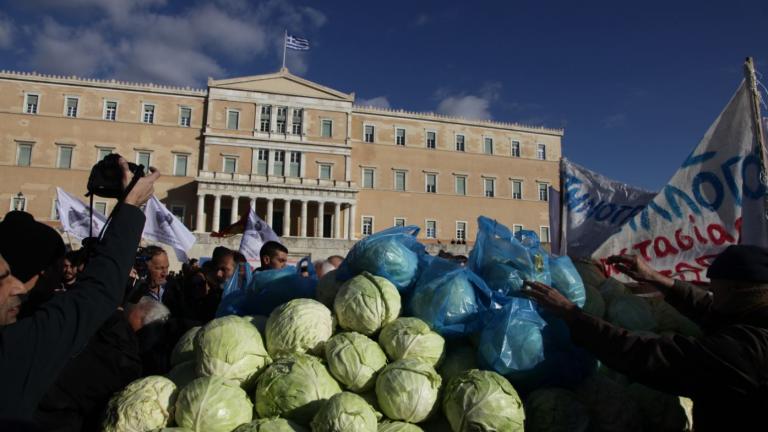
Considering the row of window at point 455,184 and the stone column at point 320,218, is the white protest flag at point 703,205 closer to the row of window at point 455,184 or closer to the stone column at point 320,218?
the stone column at point 320,218

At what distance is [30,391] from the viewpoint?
4.95 ft

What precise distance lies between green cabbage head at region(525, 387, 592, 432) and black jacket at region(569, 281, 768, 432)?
45cm

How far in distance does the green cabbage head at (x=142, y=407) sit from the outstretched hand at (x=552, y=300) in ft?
6.20

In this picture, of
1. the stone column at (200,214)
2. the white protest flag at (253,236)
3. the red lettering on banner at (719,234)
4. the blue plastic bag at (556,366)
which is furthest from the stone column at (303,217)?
the blue plastic bag at (556,366)

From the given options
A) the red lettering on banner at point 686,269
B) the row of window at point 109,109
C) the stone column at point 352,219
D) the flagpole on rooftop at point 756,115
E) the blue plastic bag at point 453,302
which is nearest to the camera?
the blue plastic bag at point 453,302

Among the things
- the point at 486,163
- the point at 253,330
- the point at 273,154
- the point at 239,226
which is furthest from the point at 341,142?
the point at 253,330

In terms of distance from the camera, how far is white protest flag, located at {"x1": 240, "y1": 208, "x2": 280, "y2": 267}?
34.5ft

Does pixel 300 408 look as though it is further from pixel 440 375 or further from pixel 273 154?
pixel 273 154

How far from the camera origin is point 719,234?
440cm

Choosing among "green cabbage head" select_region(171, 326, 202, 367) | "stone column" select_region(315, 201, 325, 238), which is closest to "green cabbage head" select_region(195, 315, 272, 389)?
"green cabbage head" select_region(171, 326, 202, 367)

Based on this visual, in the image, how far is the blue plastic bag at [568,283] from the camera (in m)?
3.15

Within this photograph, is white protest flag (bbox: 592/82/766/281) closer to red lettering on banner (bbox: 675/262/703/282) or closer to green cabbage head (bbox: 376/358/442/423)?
red lettering on banner (bbox: 675/262/703/282)

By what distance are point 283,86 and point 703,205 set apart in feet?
126

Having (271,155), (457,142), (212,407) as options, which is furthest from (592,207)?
(457,142)
